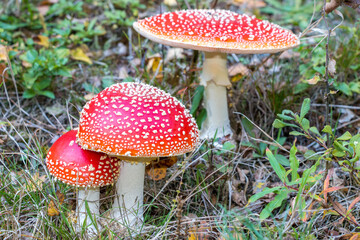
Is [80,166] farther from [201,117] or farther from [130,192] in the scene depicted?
[201,117]

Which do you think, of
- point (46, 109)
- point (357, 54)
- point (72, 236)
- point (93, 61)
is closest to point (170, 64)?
point (93, 61)

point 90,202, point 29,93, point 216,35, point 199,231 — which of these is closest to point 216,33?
point 216,35

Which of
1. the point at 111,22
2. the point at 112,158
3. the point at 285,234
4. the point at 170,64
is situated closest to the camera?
the point at 285,234

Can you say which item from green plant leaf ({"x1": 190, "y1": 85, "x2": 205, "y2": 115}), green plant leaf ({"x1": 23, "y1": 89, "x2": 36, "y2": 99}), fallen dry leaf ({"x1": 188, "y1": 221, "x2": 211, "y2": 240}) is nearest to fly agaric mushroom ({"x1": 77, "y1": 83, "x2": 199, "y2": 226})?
fallen dry leaf ({"x1": 188, "y1": 221, "x2": 211, "y2": 240})

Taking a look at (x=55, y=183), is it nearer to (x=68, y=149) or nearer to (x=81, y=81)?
(x=68, y=149)

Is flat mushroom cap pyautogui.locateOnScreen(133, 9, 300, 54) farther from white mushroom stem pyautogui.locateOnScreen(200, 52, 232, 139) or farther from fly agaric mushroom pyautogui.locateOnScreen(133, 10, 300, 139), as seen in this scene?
white mushroom stem pyautogui.locateOnScreen(200, 52, 232, 139)

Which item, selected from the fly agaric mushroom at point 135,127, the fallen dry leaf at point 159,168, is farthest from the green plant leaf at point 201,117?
the fly agaric mushroom at point 135,127
